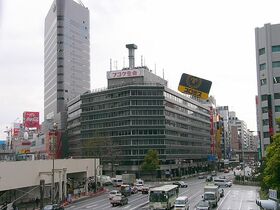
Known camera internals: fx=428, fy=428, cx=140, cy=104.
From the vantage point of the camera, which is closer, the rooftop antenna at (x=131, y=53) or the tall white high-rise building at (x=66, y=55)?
the rooftop antenna at (x=131, y=53)

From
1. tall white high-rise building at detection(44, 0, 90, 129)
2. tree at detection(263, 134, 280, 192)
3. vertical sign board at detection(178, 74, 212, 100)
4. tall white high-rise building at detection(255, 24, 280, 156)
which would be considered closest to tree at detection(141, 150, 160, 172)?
vertical sign board at detection(178, 74, 212, 100)

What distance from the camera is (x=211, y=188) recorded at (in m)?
58.9

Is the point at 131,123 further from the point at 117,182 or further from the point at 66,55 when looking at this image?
the point at 66,55

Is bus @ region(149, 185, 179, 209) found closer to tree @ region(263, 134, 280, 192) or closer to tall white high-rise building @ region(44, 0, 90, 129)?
tree @ region(263, 134, 280, 192)

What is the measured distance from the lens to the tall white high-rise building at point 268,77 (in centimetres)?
8069

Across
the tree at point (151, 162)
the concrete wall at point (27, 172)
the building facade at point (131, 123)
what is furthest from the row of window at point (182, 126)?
the concrete wall at point (27, 172)

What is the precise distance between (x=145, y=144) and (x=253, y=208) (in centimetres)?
7493

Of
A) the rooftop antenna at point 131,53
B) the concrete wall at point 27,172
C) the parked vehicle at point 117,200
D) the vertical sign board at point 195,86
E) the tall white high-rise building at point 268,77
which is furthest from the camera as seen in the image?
the rooftop antenna at point 131,53

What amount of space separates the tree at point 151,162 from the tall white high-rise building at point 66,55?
2472 inches

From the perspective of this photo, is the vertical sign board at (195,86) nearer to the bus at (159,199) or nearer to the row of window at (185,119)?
the row of window at (185,119)

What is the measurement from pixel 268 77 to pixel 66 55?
109497 millimetres

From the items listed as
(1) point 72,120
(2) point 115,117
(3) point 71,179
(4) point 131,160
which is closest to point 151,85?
(2) point 115,117

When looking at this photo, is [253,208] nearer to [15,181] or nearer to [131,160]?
[15,181]

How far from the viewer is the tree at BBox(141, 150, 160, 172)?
118 meters
